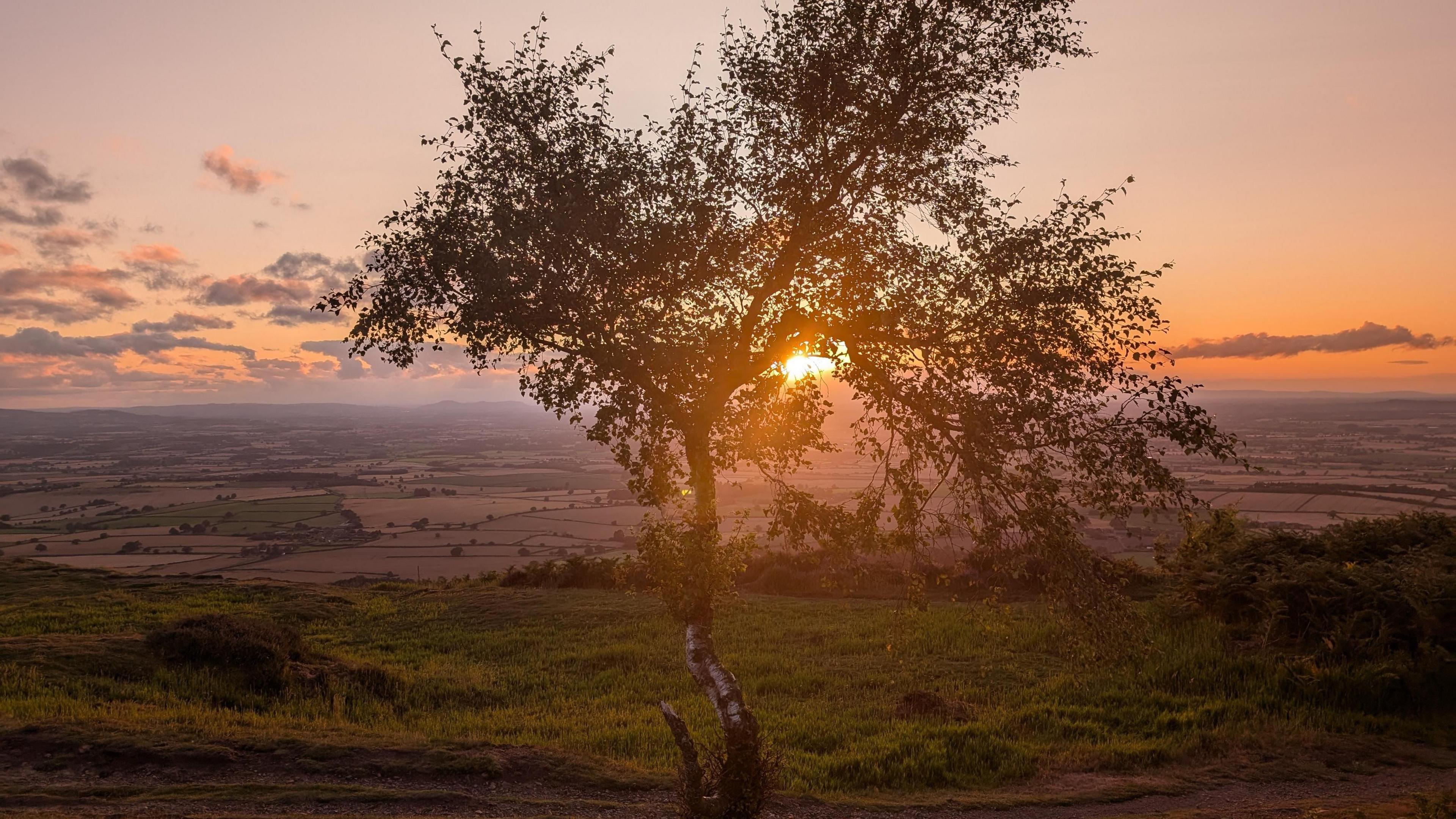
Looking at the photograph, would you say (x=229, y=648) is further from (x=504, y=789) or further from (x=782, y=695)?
(x=782, y=695)

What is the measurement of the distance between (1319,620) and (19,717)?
2893 cm

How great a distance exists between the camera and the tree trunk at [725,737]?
11258 mm

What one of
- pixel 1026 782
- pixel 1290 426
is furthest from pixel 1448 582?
pixel 1290 426

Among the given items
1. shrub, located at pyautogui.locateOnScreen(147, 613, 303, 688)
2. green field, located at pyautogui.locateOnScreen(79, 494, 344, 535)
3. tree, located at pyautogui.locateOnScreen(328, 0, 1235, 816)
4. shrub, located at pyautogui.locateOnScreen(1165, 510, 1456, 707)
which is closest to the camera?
tree, located at pyautogui.locateOnScreen(328, 0, 1235, 816)

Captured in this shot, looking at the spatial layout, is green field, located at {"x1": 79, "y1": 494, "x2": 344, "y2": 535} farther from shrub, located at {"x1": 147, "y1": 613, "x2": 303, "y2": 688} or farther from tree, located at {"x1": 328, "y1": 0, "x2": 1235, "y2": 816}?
tree, located at {"x1": 328, "y1": 0, "x2": 1235, "y2": 816}

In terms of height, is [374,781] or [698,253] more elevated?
[698,253]

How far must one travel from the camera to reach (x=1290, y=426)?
198375mm

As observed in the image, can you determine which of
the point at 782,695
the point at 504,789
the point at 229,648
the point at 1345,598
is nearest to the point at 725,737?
the point at 504,789

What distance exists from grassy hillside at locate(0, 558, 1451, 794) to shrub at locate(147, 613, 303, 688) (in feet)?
1.33

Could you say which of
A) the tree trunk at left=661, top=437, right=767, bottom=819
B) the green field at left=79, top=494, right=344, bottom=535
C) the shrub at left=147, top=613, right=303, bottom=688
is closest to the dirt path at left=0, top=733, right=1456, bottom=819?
the tree trunk at left=661, top=437, right=767, bottom=819

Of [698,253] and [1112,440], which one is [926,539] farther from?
[698,253]

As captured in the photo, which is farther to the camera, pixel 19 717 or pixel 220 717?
pixel 220 717

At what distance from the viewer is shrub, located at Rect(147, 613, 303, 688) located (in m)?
19.3

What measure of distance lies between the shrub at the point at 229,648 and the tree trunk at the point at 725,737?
42.8 ft
